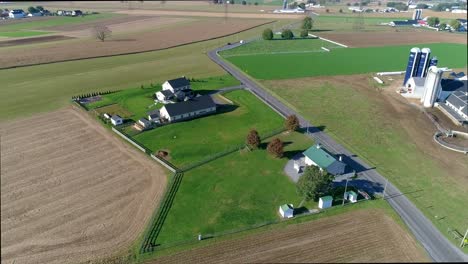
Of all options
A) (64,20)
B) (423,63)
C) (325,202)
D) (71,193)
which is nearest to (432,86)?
(423,63)

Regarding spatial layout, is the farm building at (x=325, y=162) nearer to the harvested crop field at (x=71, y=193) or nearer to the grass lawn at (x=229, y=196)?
the grass lawn at (x=229, y=196)

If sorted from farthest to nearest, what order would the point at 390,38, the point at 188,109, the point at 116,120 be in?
the point at 390,38 → the point at 188,109 → the point at 116,120

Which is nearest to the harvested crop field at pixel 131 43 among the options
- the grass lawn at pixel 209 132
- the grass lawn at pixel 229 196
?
the grass lawn at pixel 209 132

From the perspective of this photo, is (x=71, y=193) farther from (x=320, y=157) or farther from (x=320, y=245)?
(x=320, y=157)

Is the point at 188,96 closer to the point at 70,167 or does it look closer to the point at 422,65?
the point at 70,167

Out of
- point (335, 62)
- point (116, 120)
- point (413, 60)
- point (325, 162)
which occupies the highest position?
point (413, 60)

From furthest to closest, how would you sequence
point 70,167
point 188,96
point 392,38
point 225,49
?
1. point 392,38
2. point 225,49
3. point 188,96
4. point 70,167

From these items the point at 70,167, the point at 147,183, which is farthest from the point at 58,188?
the point at 147,183
